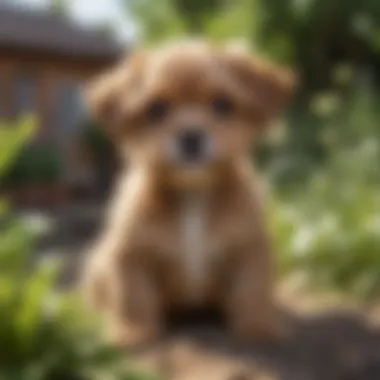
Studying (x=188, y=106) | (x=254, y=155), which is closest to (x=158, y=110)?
(x=188, y=106)

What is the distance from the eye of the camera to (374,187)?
11.4 ft

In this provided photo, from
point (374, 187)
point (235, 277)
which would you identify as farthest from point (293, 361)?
point (374, 187)

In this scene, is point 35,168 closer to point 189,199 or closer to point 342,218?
point 342,218

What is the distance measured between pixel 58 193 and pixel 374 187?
399cm

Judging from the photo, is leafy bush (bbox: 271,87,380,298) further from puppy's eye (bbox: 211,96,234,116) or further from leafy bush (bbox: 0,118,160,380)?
leafy bush (bbox: 0,118,160,380)

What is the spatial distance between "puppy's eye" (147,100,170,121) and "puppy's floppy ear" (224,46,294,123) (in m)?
0.23

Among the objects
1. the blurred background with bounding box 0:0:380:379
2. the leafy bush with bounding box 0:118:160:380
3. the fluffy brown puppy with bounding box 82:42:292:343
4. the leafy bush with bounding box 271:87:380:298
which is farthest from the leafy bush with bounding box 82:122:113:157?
the leafy bush with bounding box 0:118:160:380

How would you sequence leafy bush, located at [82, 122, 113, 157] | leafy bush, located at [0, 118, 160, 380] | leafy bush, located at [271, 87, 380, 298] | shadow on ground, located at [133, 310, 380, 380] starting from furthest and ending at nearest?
leafy bush, located at [82, 122, 113, 157]
leafy bush, located at [271, 87, 380, 298]
shadow on ground, located at [133, 310, 380, 380]
leafy bush, located at [0, 118, 160, 380]

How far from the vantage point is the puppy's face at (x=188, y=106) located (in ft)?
6.76

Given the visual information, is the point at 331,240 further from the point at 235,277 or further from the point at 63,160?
the point at 63,160

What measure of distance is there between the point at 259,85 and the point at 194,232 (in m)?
0.45

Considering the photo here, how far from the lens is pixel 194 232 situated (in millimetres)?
2234

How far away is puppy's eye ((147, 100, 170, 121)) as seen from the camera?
6.87 ft

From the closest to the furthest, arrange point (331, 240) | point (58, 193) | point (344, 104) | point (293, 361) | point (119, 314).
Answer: point (293, 361)
point (119, 314)
point (331, 240)
point (344, 104)
point (58, 193)
